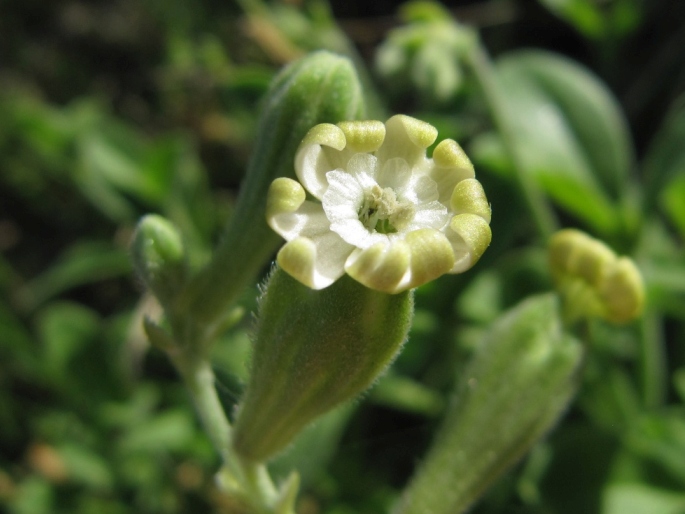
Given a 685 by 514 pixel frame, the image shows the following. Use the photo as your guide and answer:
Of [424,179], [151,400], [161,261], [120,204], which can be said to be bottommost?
[151,400]

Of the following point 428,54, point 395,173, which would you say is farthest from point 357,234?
point 428,54

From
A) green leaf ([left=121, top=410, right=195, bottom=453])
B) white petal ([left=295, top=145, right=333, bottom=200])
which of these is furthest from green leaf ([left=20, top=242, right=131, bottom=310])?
white petal ([left=295, top=145, right=333, bottom=200])

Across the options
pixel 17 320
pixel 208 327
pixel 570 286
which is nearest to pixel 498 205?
pixel 570 286

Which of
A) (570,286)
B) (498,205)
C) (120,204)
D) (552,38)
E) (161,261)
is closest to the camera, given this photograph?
(161,261)

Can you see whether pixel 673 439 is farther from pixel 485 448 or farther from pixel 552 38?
pixel 552 38

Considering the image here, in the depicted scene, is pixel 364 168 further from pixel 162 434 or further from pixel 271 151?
pixel 162 434

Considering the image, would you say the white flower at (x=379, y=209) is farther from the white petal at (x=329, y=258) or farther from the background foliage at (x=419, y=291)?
the background foliage at (x=419, y=291)

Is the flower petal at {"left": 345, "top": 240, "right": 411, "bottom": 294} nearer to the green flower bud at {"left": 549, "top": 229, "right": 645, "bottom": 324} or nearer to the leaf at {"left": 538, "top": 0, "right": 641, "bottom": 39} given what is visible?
the green flower bud at {"left": 549, "top": 229, "right": 645, "bottom": 324}
